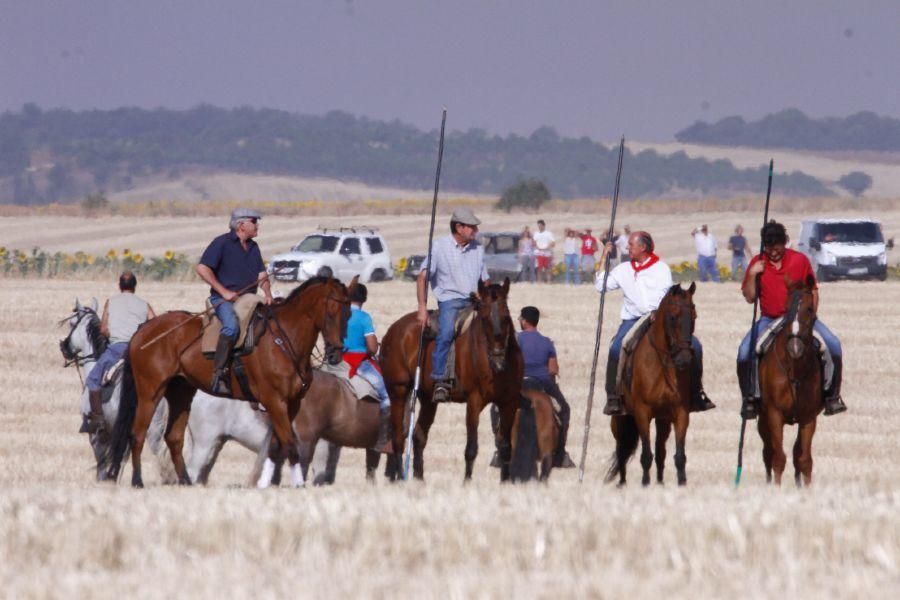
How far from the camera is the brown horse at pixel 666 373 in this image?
51.4 ft

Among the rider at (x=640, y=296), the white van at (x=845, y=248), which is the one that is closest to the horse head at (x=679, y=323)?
the rider at (x=640, y=296)

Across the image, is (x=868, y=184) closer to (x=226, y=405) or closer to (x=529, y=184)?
(x=529, y=184)

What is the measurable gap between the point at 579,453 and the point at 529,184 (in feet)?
319

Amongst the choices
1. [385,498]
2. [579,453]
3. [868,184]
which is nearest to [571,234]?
[579,453]

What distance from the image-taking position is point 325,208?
92.6 metres

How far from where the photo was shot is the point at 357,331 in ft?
57.5

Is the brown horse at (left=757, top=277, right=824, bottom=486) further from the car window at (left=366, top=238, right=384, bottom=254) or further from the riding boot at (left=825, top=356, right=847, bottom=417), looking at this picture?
the car window at (left=366, top=238, right=384, bottom=254)

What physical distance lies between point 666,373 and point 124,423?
4.75 meters

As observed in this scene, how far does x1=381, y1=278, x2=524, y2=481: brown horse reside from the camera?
15.9m

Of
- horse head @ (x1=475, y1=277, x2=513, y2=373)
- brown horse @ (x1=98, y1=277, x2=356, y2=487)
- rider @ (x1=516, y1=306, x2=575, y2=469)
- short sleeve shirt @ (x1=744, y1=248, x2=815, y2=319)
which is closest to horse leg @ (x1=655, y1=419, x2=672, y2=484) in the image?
rider @ (x1=516, y1=306, x2=575, y2=469)

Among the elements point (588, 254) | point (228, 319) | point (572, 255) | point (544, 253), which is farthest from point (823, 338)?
point (588, 254)

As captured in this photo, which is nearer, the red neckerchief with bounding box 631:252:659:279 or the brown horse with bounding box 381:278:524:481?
the brown horse with bounding box 381:278:524:481

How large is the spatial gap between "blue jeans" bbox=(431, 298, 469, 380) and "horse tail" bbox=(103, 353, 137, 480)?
2.67 meters

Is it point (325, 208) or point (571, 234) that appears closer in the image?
point (571, 234)
